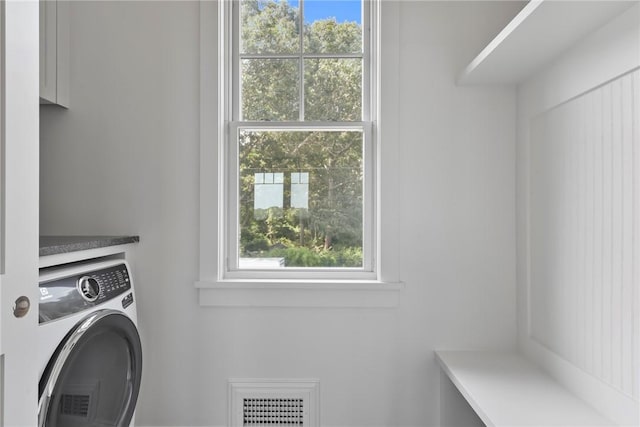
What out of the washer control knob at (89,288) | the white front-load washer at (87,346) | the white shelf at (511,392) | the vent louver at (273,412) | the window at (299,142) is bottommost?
the vent louver at (273,412)

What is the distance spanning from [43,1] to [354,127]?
1.30m

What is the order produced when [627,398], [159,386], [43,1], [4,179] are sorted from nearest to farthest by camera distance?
1. [4,179]
2. [627,398]
3. [43,1]
4. [159,386]

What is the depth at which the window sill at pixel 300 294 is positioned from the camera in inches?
71.3

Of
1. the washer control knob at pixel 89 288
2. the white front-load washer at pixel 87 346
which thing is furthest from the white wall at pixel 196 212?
the washer control knob at pixel 89 288

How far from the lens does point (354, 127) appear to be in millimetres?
1912

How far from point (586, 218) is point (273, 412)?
137cm

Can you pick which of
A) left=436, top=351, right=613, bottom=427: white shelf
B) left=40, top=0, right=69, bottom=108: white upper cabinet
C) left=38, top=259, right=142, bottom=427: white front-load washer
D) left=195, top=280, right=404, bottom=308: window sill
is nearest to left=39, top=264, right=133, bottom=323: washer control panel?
left=38, top=259, right=142, bottom=427: white front-load washer

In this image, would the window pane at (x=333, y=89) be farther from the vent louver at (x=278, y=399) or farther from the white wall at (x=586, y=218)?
the vent louver at (x=278, y=399)

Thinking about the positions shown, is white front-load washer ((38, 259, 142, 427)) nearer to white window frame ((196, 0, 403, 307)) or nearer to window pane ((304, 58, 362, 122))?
white window frame ((196, 0, 403, 307))

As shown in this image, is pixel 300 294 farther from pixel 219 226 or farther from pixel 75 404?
pixel 75 404

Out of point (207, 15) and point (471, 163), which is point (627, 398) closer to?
point (471, 163)

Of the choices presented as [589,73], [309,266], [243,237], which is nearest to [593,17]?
[589,73]

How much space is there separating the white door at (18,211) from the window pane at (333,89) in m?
1.13

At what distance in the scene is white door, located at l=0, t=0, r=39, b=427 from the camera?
0.87 metres
